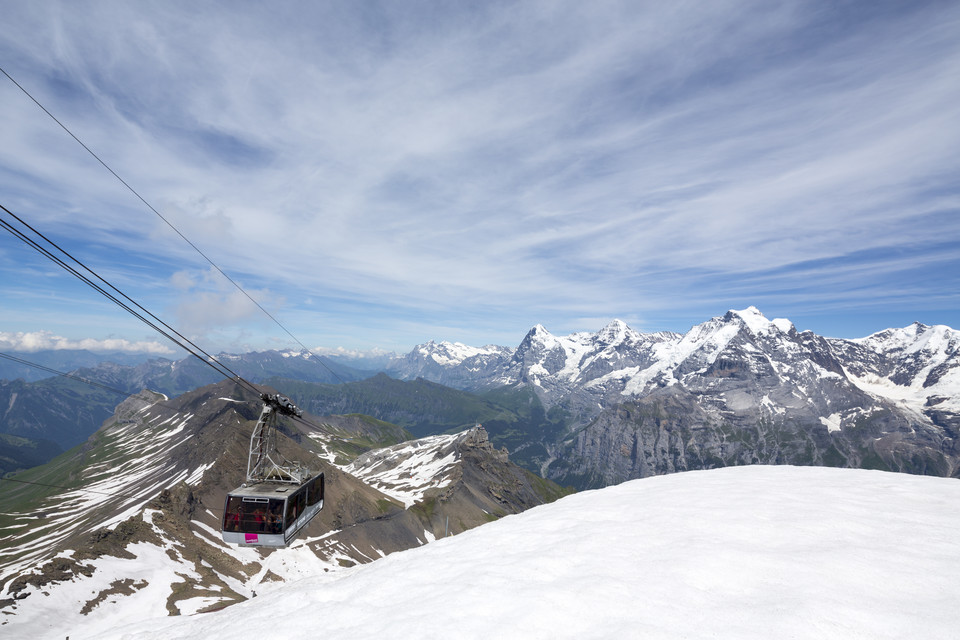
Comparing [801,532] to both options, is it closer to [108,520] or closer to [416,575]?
[416,575]

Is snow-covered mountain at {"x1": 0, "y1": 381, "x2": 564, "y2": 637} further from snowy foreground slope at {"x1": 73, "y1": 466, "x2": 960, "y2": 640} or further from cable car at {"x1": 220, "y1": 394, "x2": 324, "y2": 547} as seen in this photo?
cable car at {"x1": 220, "y1": 394, "x2": 324, "y2": 547}

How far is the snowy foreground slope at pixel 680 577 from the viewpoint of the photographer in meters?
9.66

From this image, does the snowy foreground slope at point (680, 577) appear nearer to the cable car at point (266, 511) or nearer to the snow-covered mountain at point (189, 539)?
the snow-covered mountain at point (189, 539)

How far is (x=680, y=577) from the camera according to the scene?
460 inches

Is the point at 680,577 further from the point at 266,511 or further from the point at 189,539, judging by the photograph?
the point at 189,539

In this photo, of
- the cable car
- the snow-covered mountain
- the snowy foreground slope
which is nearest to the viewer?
the snowy foreground slope

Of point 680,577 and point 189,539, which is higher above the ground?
point 680,577

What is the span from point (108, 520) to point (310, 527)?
3258 inches

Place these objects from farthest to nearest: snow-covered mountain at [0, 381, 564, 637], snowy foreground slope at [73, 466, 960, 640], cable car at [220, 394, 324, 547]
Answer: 1. snow-covered mountain at [0, 381, 564, 637]
2. cable car at [220, 394, 324, 547]
3. snowy foreground slope at [73, 466, 960, 640]

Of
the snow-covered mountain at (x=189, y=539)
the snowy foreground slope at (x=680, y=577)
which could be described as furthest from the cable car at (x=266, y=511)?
the snowy foreground slope at (x=680, y=577)

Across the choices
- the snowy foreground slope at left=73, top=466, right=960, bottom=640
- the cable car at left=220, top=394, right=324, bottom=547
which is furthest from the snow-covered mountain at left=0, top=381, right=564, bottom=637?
the cable car at left=220, top=394, right=324, bottom=547

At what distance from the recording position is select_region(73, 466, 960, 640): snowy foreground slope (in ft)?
31.7

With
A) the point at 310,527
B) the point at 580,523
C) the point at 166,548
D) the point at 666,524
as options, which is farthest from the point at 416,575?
the point at 310,527

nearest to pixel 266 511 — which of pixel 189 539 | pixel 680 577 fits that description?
→ pixel 680 577
